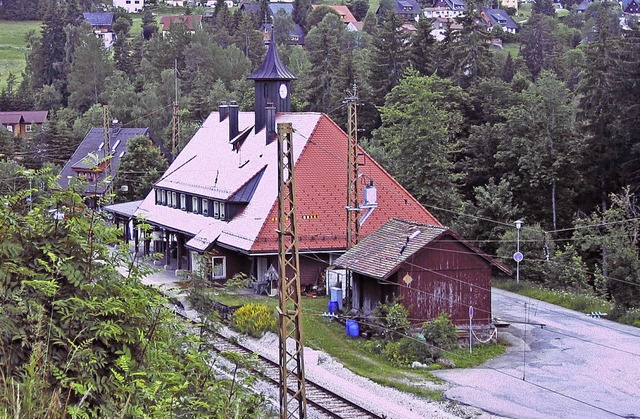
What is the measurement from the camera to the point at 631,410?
70.9 feet

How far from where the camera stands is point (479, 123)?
6134 cm

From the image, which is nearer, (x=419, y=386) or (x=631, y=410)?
(x=631, y=410)

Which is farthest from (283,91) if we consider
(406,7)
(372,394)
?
(406,7)

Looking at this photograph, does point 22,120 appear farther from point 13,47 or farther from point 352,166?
point 352,166

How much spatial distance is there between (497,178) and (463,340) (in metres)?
26.5

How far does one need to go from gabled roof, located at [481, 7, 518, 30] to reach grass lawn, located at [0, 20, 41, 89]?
72.4 meters

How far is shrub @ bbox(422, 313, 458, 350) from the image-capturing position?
27.7m

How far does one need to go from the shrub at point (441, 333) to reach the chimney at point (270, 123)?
52.1 ft

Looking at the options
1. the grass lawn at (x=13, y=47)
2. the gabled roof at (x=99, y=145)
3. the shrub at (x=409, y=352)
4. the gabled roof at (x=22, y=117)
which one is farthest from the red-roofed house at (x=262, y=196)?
the grass lawn at (x=13, y=47)

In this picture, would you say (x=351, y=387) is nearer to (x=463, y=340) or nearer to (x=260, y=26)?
(x=463, y=340)

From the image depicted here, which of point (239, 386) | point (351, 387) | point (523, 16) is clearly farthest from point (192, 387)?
point (523, 16)

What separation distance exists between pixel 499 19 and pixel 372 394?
5793 inches

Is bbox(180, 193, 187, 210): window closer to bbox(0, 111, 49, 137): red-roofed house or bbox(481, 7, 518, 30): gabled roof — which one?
bbox(0, 111, 49, 137): red-roofed house

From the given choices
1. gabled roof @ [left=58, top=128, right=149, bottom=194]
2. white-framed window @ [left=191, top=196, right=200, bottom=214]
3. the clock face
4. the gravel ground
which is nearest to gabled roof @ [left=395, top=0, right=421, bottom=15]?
gabled roof @ [left=58, top=128, right=149, bottom=194]
